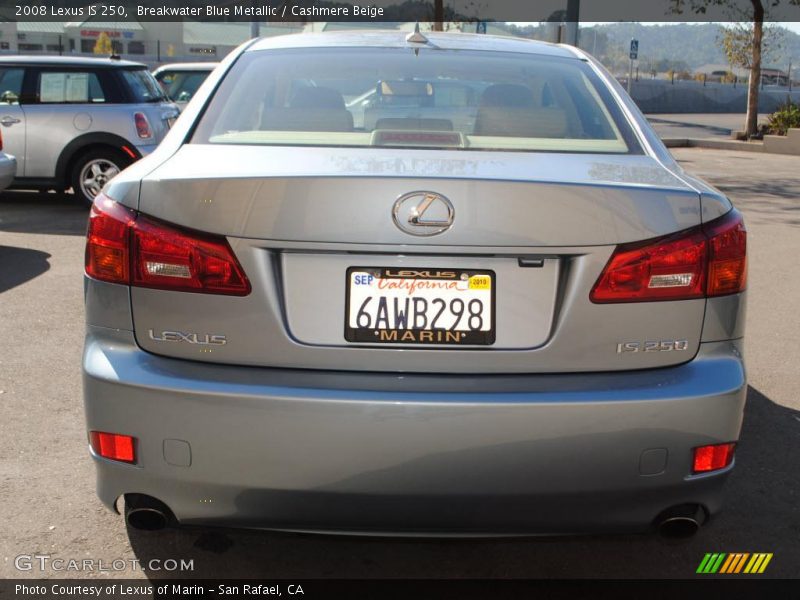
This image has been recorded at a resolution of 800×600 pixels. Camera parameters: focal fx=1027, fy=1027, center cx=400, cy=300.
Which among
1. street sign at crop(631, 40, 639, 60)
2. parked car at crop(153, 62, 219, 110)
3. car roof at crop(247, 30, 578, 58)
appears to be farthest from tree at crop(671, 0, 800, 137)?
car roof at crop(247, 30, 578, 58)

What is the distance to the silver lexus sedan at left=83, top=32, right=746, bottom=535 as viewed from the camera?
8.30ft

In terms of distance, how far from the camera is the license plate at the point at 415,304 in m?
2.56

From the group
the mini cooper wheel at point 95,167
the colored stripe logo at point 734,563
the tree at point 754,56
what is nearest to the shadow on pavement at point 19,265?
the mini cooper wheel at point 95,167

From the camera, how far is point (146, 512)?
9.07 ft

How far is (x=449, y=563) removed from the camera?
333cm

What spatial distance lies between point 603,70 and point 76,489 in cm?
251

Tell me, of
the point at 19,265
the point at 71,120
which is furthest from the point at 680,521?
the point at 71,120

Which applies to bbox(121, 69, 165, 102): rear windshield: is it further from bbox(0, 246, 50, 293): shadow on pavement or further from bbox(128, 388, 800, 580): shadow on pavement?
bbox(128, 388, 800, 580): shadow on pavement

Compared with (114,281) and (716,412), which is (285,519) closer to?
(114,281)

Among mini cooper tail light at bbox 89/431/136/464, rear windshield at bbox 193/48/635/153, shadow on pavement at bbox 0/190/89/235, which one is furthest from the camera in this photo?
shadow on pavement at bbox 0/190/89/235

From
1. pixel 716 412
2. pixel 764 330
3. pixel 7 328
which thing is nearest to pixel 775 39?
pixel 764 330

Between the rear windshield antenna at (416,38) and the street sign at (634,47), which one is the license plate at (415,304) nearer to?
the rear windshield antenna at (416,38)

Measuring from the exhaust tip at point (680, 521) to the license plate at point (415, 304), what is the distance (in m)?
0.71

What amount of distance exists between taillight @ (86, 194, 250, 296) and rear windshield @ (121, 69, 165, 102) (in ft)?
31.2
